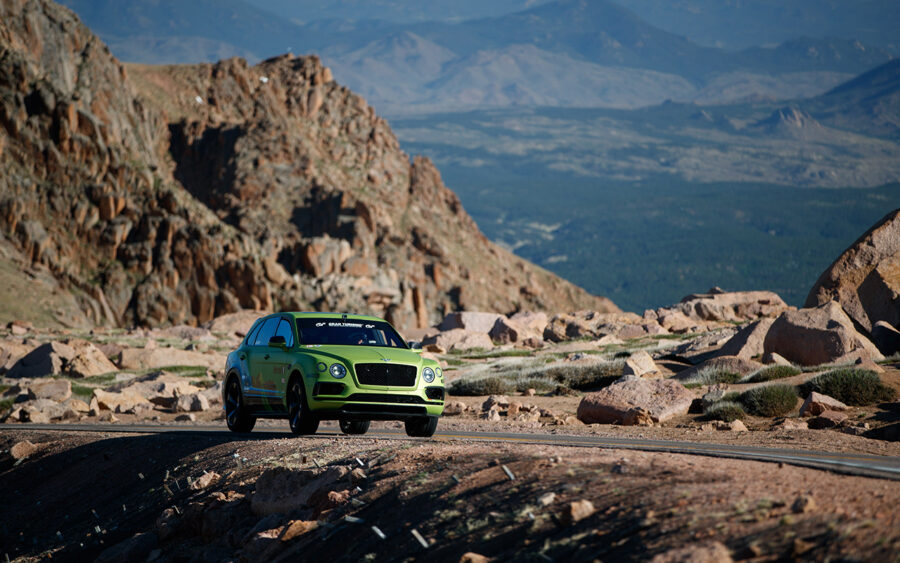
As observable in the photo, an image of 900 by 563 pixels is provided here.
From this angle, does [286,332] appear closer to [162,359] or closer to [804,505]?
[804,505]

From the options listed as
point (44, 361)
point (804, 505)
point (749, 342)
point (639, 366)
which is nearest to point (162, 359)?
point (44, 361)

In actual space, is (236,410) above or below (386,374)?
below

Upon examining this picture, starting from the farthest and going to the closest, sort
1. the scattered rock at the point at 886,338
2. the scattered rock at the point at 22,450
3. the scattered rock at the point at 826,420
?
the scattered rock at the point at 886,338 < the scattered rock at the point at 22,450 < the scattered rock at the point at 826,420

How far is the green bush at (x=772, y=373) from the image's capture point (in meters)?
24.2

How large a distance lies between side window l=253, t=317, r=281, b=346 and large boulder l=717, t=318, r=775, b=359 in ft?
57.0

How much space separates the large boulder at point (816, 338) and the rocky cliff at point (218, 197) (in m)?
70.7

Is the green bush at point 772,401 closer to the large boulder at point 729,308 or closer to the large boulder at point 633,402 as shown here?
the large boulder at point 633,402

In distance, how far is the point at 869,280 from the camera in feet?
101

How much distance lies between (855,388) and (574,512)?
14246 mm

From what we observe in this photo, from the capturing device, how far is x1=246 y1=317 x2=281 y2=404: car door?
16.0 meters

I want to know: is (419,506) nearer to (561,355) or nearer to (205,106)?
(561,355)

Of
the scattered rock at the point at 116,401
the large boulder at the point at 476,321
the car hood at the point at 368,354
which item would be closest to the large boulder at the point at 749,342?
the car hood at the point at 368,354

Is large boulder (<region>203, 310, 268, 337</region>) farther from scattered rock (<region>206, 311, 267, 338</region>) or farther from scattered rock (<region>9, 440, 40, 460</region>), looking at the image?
scattered rock (<region>9, 440, 40, 460</region>)

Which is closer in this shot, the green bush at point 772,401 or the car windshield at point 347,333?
the car windshield at point 347,333
